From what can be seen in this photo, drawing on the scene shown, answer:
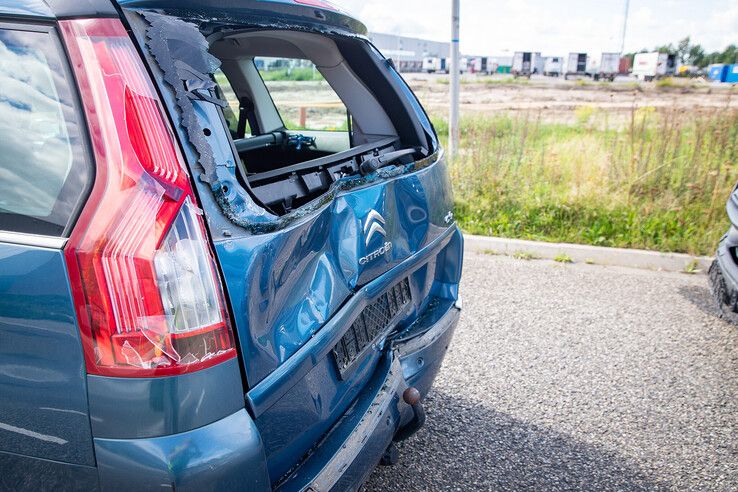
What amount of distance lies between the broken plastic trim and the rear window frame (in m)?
0.20

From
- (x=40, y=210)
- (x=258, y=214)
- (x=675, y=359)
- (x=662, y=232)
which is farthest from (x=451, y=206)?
(x=662, y=232)

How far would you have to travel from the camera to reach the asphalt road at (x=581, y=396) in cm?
269

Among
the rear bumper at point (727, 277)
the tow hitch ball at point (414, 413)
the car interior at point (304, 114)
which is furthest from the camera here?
the rear bumper at point (727, 277)

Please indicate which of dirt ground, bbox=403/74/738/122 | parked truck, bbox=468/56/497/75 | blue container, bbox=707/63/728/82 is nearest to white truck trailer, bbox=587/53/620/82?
parked truck, bbox=468/56/497/75

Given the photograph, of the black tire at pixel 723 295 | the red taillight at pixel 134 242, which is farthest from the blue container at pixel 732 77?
the red taillight at pixel 134 242

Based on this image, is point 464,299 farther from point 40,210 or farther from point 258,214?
point 40,210

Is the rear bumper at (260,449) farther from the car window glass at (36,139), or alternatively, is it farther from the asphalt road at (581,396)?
the asphalt road at (581,396)

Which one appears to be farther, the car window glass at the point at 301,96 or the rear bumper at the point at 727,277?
the rear bumper at the point at 727,277

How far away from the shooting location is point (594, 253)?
18.5ft

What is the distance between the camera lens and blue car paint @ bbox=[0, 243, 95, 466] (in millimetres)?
1299

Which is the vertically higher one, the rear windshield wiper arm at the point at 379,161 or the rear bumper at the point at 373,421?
the rear windshield wiper arm at the point at 379,161

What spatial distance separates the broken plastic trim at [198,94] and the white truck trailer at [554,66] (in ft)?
232

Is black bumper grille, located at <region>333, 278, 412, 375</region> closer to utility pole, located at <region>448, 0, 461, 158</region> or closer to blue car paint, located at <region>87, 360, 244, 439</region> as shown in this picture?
blue car paint, located at <region>87, 360, 244, 439</region>

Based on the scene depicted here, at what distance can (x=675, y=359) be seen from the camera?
374 cm
